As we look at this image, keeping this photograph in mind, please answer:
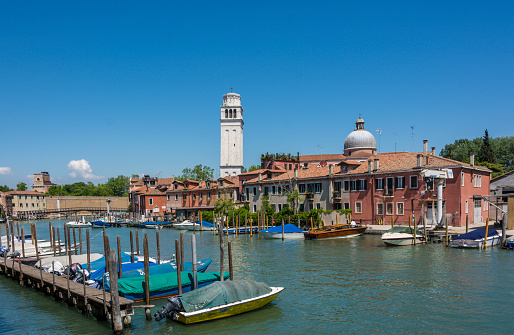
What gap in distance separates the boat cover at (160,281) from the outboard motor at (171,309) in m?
2.08

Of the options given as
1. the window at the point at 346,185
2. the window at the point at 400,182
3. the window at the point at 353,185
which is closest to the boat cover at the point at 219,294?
the window at the point at 400,182

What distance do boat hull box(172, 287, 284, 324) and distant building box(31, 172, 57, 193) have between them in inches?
6148

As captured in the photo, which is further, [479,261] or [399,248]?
[399,248]

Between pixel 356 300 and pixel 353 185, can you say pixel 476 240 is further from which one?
pixel 356 300

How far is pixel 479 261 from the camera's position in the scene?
83.7 ft

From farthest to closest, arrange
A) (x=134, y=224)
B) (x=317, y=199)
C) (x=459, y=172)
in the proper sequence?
(x=134, y=224), (x=317, y=199), (x=459, y=172)

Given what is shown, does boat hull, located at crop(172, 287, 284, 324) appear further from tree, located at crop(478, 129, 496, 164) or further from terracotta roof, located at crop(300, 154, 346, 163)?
terracotta roof, located at crop(300, 154, 346, 163)

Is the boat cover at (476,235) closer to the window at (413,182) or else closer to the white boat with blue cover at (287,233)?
the window at (413,182)

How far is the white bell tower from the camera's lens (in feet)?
291

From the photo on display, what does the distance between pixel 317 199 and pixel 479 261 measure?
24.2 meters

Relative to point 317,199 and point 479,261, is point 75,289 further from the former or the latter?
point 317,199

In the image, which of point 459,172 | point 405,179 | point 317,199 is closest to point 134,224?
point 317,199

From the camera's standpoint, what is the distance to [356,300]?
58.9 ft

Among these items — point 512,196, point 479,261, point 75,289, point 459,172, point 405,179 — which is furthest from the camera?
point 405,179
